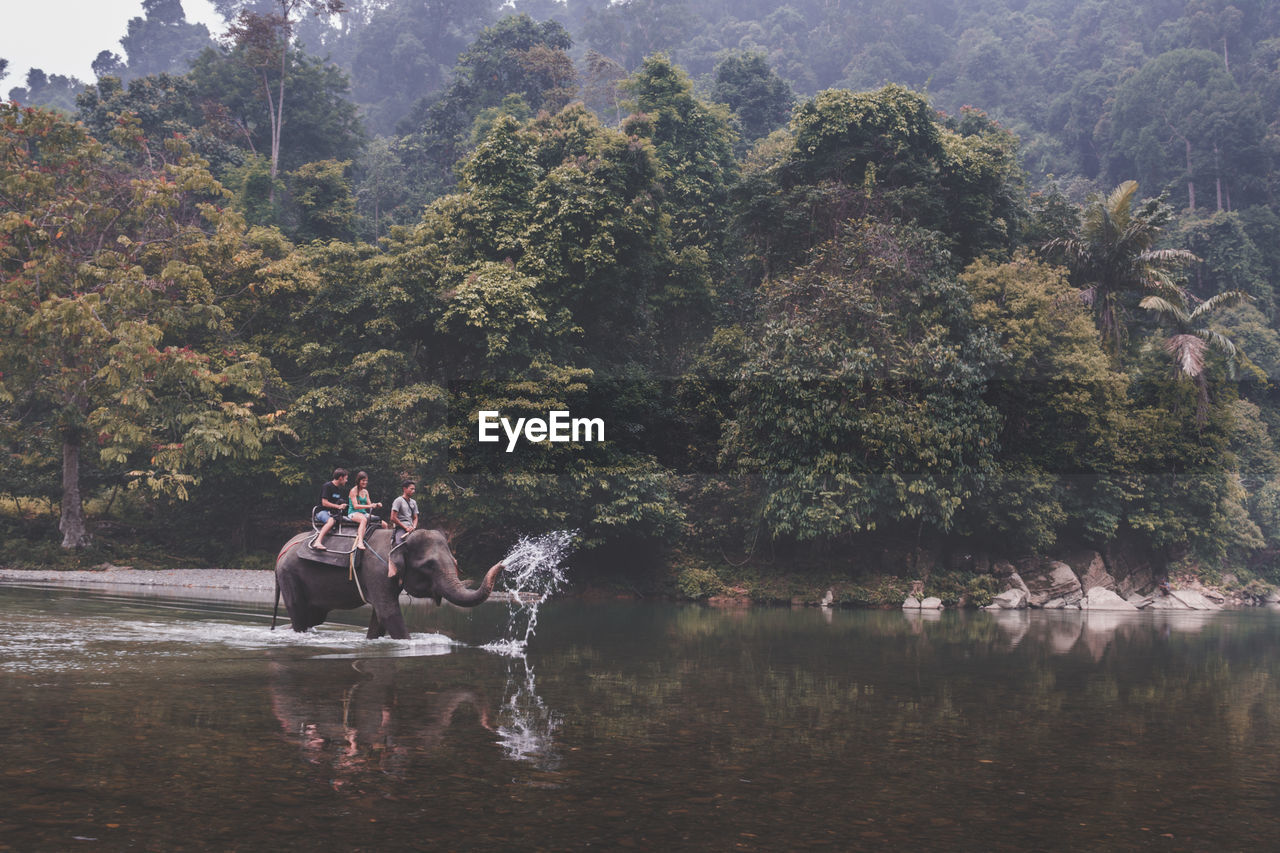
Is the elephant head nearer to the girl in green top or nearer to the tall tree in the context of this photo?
the girl in green top

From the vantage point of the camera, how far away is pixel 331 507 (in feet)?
53.2

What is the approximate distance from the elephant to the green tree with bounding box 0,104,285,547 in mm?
13849

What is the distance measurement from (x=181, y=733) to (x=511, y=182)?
26.4 meters

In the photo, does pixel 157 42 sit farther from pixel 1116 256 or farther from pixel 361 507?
pixel 361 507

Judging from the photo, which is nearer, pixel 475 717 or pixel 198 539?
pixel 475 717

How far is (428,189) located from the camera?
61.5 meters

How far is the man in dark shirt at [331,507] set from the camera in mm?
15938

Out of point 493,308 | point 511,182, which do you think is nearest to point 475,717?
point 493,308

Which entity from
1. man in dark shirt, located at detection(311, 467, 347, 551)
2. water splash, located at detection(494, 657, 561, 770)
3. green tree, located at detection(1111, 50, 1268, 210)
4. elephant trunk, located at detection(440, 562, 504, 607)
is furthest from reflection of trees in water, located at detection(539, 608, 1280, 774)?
green tree, located at detection(1111, 50, 1268, 210)

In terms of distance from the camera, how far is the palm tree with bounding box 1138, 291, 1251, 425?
114ft

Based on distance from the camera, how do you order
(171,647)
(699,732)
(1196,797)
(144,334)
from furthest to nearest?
(144,334) < (171,647) < (699,732) < (1196,797)

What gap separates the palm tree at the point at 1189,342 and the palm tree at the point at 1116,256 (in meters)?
0.84

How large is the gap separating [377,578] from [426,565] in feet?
2.66

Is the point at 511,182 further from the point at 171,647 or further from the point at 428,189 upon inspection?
the point at 428,189
